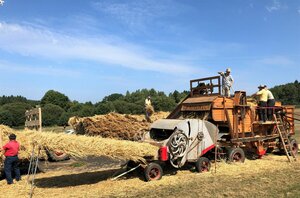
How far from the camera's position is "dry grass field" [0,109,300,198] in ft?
27.8

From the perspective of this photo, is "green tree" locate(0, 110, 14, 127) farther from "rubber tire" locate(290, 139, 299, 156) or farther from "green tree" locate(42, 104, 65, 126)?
"rubber tire" locate(290, 139, 299, 156)

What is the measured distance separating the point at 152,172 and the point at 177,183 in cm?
85

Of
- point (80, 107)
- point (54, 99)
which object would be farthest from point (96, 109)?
point (54, 99)

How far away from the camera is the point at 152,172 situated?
396 inches

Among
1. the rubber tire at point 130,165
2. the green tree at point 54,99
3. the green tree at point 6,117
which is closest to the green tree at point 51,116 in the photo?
the green tree at point 6,117

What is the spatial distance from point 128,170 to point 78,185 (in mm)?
1715

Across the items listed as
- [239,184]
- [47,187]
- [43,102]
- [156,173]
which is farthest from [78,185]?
[43,102]

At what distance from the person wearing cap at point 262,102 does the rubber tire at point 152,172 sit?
566 centimetres

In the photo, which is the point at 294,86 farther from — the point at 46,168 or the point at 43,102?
the point at 46,168

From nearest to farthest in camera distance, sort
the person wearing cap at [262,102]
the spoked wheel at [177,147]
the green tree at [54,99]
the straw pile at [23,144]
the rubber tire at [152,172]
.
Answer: the rubber tire at [152,172]
the spoked wheel at [177,147]
the straw pile at [23,144]
the person wearing cap at [262,102]
the green tree at [54,99]

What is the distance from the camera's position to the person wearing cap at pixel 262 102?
45.1 ft

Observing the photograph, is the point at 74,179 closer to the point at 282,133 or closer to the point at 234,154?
the point at 234,154

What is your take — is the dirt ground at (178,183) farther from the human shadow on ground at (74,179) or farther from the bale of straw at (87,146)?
the bale of straw at (87,146)

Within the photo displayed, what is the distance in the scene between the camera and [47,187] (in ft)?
31.3
